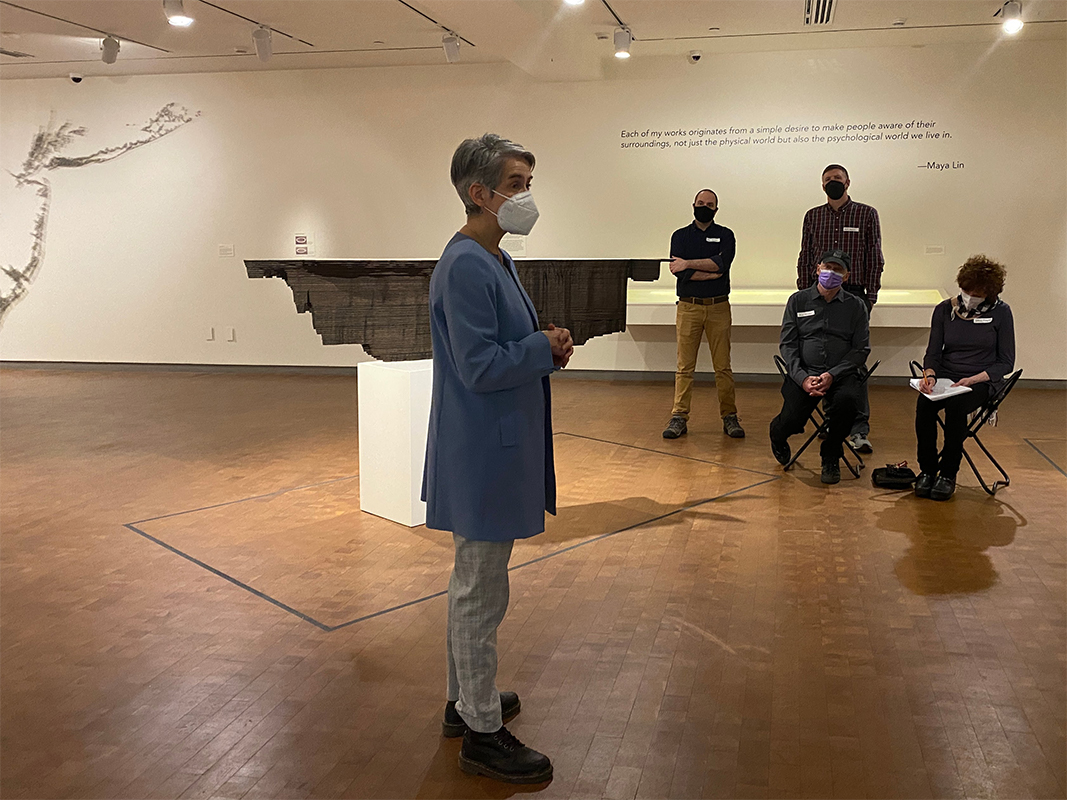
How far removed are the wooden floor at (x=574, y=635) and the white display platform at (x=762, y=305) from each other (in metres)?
2.70

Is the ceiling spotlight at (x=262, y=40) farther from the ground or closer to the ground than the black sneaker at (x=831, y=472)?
farther from the ground

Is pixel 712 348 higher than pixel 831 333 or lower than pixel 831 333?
lower

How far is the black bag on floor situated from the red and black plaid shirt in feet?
5.03

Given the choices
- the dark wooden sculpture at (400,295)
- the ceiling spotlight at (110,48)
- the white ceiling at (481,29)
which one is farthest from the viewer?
the ceiling spotlight at (110,48)

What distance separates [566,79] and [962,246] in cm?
416

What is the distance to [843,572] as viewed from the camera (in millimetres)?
4027

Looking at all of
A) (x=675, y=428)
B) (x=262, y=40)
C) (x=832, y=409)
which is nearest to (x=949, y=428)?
(x=832, y=409)

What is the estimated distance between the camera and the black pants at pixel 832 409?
548cm

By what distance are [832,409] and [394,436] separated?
97.6 inches

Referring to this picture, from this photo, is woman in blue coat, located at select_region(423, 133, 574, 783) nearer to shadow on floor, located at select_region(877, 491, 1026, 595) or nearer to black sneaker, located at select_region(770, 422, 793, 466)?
shadow on floor, located at select_region(877, 491, 1026, 595)

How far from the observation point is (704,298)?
7.08 metres

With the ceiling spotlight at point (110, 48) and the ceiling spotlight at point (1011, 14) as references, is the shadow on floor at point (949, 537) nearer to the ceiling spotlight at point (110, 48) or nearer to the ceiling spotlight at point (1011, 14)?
the ceiling spotlight at point (1011, 14)

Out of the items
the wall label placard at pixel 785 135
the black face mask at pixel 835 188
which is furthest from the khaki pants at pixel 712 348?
the wall label placard at pixel 785 135

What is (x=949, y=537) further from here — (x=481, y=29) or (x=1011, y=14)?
(x=481, y=29)
